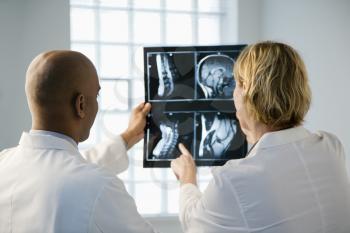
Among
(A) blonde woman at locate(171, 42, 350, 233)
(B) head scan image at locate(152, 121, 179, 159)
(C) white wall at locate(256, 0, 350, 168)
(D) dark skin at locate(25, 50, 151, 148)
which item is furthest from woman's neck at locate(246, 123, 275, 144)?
(C) white wall at locate(256, 0, 350, 168)

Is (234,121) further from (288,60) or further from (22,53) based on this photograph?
(22,53)

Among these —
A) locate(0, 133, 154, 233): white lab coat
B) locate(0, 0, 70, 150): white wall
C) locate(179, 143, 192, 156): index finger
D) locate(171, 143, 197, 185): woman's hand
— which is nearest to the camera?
locate(0, 133, 154, 233): white lab coat

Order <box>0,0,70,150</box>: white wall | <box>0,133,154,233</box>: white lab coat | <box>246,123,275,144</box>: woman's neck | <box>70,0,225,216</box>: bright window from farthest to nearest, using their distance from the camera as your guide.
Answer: <box>70,0,225,216</box>: bright window, <box>0,0,70,150</box>: white wall, <box>246,123,275,144</box>: woman's neck, <box>0,133,154,233</box>: white lab coat

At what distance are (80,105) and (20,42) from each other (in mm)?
1608

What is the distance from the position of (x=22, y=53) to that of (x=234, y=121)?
4.61 ft

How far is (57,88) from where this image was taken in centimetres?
97

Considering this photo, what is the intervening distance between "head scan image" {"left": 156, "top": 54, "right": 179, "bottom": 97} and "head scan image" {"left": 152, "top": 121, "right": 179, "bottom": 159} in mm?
124

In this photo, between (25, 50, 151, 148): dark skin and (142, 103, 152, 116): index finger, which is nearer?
(25, 50, 151, 148): dark skin

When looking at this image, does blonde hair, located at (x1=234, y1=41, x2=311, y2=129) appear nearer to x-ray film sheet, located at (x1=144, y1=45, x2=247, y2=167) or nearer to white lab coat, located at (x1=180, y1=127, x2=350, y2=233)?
white lab coat, located at (x1=180, y1=127, x2=350, y2=233)

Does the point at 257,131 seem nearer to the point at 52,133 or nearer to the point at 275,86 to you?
the point at 275,86

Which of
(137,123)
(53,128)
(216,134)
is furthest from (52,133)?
(216,134)

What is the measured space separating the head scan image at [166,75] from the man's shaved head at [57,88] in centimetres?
64

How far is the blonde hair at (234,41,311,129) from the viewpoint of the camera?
41.7 inches

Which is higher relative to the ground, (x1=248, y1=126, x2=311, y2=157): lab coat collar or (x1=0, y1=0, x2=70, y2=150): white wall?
(x1=0, y1=0, x2=70, y2=150): white wall
